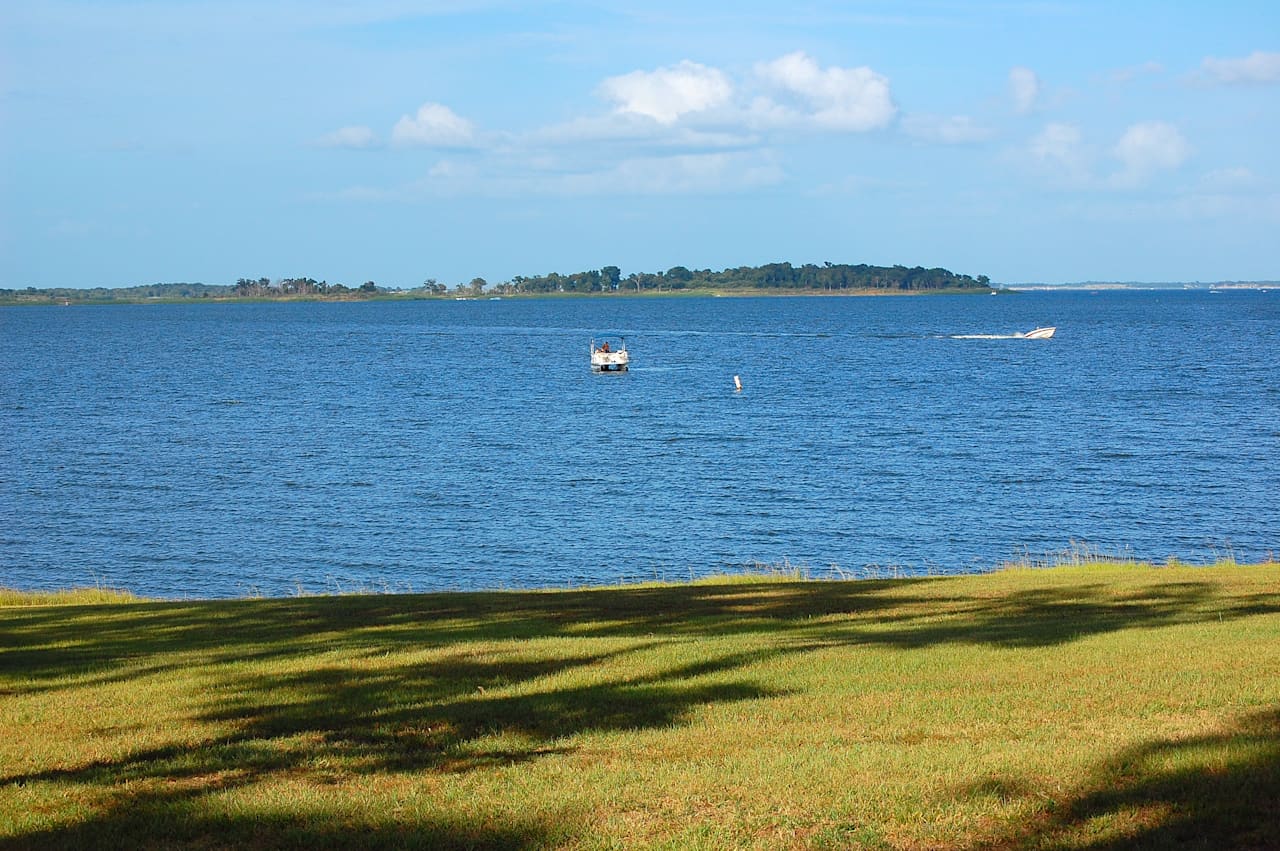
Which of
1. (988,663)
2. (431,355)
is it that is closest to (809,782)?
(988,663)

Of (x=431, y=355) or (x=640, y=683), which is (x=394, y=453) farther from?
(x=431, y=355)

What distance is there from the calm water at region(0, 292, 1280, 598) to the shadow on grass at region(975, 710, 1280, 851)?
19963 millimetres

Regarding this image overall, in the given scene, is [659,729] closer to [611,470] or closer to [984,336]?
[611,470]

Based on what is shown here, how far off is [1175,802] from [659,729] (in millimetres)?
3202

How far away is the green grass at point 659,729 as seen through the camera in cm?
638

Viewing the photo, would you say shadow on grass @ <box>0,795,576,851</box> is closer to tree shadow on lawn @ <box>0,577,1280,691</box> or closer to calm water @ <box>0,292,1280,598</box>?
tree shadow on lawn @ <box>0,577,1280,691</box>

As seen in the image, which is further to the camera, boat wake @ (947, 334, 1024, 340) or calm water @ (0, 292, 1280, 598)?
boat wake @ (947, 334, 1024, 340)

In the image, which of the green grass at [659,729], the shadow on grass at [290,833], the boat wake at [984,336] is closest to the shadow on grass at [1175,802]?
the green grass at [659,729]

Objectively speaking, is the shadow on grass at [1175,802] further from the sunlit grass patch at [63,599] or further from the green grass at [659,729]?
the sunlit grass patch at [63,599]

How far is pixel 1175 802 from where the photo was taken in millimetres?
6484

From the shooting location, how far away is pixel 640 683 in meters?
9.79

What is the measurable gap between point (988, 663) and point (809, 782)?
382 cm

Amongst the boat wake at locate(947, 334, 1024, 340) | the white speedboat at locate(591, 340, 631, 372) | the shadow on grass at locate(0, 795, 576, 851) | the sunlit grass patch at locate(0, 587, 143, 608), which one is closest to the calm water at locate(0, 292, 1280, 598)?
the white speedboat at locate(591, 340, 631, 372)

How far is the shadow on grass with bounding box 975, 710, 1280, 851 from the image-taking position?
6023mm
